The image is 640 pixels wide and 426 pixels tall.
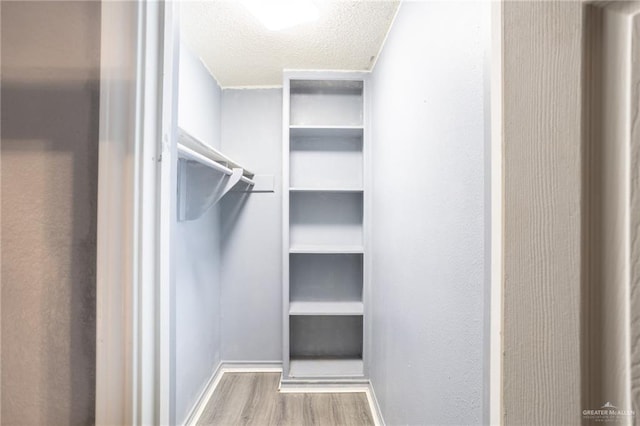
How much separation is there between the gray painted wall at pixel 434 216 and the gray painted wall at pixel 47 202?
2.38 ft

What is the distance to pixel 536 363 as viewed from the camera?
36 centimetres

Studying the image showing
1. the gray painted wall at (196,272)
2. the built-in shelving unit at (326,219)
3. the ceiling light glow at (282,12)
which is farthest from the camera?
the built-in shelving unit at (326,219)

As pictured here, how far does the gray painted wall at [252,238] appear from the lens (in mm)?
2105

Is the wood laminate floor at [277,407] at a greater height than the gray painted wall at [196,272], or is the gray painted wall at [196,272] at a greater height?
the gray painted wall at [196,272]

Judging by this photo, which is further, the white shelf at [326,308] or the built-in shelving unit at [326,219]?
the built-in shelving unit at [326,219]

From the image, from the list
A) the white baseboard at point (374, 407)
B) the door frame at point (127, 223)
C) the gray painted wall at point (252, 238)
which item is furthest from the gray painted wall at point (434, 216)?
the gray painted wall at point (252, 238)

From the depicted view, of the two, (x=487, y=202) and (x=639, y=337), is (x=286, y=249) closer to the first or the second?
(x=487, y=202)

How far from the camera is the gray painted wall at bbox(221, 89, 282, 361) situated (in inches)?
82.9

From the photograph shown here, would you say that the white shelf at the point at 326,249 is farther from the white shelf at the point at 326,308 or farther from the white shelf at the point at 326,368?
the white shelf at the point at 326,368

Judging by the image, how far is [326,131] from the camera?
6.49 feet

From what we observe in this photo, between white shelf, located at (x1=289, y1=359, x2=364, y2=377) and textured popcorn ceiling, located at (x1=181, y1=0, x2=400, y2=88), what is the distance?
1981 millimetres

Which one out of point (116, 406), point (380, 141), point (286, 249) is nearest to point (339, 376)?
point (286, 249)

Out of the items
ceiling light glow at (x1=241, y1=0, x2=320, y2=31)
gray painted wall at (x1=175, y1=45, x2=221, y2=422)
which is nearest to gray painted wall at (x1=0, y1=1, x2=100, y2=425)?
gray painted wall at (x1=175, y1=45, x2=221, y2=422)

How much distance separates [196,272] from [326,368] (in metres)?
1.07
